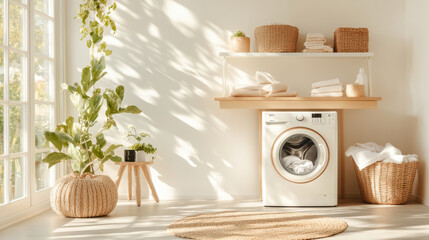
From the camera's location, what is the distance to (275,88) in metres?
4.05

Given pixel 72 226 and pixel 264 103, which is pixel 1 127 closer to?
pixel 72 226

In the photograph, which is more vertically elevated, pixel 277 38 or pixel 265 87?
pixel 277 38

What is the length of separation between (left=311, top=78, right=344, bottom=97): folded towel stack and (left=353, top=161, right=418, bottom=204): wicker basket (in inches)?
26.6

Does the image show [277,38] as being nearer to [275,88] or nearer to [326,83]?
[275,88]

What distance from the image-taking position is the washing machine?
3.91m

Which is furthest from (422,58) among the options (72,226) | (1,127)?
(1,127)

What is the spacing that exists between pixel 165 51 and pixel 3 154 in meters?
1.80

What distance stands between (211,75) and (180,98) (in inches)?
14.1

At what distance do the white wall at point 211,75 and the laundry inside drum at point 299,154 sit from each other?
488 millimetres

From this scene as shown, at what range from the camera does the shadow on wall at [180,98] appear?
4.44m

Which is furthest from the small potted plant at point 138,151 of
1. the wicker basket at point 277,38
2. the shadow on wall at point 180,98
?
the wicker basket at point 277,38

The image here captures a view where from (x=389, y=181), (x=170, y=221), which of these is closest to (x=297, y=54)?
(x=389, y=181)

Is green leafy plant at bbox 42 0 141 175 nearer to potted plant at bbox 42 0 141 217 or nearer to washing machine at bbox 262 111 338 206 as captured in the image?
potted plant at bbox 42 0 141 217

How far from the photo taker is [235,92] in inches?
162
